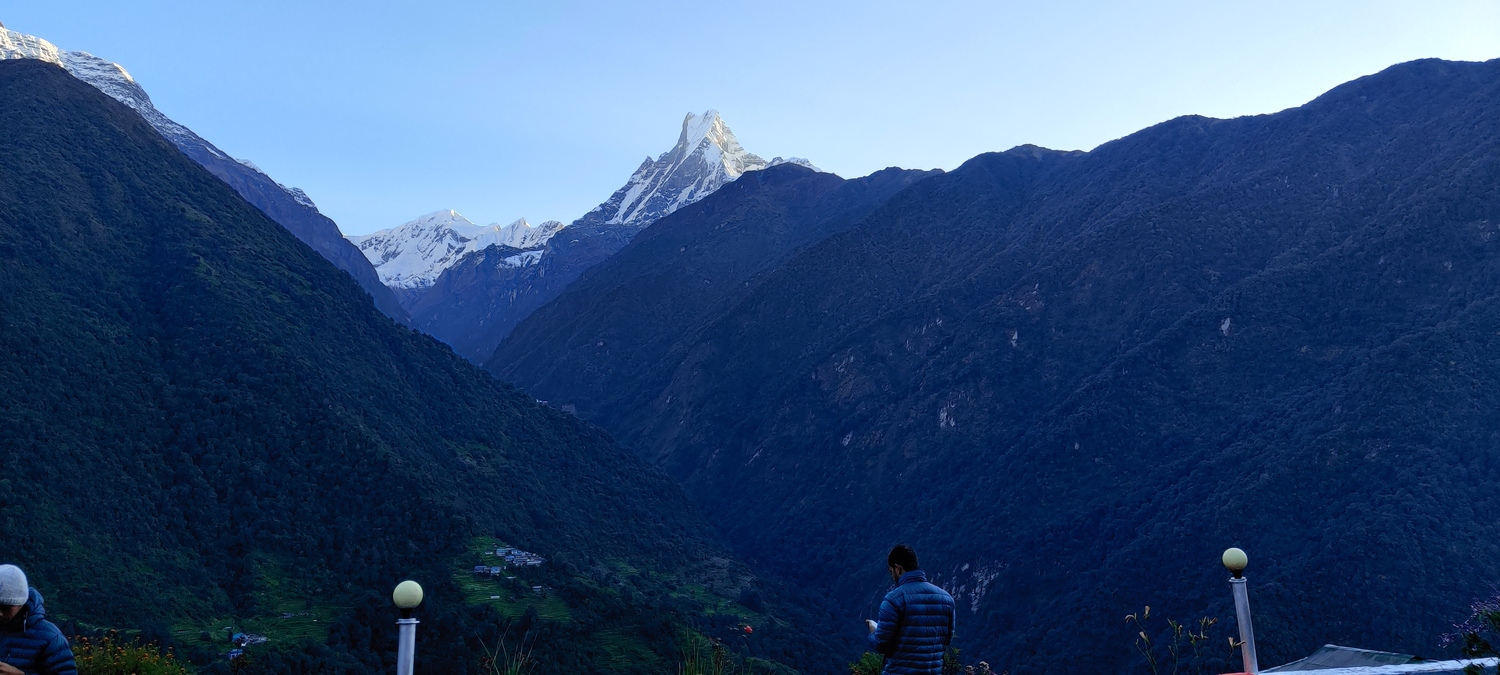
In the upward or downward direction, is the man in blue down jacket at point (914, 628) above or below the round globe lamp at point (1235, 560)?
below

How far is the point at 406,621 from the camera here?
8.25m

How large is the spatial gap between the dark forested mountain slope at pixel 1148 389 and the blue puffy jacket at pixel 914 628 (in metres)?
65.7

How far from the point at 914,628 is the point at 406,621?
15.5 feet

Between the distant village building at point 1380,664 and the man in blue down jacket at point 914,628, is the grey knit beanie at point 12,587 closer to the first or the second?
the man in blue down jacket at point 914,628

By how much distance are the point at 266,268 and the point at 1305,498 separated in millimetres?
101882

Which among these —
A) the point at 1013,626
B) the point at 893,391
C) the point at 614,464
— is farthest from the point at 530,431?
the point at 1013,626

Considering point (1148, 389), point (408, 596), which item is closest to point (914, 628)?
point (408, 596)

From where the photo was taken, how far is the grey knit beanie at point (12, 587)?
7.40m

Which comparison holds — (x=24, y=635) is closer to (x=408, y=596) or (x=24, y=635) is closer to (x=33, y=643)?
(x=33, y=643)

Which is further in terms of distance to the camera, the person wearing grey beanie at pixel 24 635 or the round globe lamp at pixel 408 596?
the round globe lamp at pixel 408 596

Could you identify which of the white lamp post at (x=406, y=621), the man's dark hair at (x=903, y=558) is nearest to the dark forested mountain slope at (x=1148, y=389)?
the man's dark hair at (x=903, y=558)

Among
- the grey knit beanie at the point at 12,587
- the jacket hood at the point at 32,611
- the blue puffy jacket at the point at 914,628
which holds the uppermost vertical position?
the grey knit beanie at the point at 12,587

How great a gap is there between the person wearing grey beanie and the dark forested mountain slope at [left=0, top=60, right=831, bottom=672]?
175ft

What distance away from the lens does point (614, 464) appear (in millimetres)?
127562
